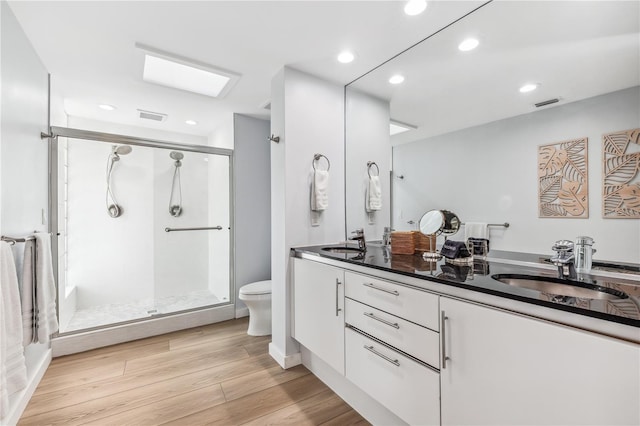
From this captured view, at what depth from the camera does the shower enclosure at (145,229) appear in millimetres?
2982

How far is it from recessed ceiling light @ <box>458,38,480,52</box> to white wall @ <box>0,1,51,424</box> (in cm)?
253

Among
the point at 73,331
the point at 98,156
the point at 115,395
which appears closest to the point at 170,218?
the point at 98,156

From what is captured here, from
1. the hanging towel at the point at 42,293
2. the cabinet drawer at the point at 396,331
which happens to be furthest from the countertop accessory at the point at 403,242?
the hanging towel at the point at 42,293

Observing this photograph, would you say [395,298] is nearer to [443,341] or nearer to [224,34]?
[443,341]

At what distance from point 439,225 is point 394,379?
868 millimetres

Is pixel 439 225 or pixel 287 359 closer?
pixel 439 225

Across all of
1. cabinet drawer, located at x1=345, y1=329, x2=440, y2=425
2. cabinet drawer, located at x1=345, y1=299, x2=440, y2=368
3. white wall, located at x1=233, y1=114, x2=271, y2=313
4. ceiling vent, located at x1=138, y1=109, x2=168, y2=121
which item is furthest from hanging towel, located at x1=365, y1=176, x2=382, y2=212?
ceiling vent, located at x1=138, y1=109, x2=168, y2=121

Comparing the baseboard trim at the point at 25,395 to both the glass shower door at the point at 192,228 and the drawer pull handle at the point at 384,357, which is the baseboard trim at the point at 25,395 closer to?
the glass shower door at the point at 192,228

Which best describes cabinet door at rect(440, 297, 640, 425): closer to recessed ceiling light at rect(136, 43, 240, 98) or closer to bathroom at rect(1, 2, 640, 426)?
bathroom at rect(1, 2, 640, 426)

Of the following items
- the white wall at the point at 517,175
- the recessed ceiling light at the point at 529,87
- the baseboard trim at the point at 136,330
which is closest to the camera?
the white wall at the point at 517,175

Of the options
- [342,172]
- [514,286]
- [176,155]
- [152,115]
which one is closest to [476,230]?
[514,286]

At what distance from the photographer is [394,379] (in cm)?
133

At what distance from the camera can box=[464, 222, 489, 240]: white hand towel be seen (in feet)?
5.07

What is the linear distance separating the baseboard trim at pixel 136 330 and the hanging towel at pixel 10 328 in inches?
50.0
